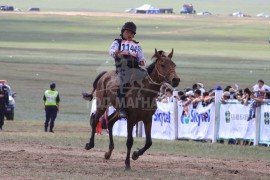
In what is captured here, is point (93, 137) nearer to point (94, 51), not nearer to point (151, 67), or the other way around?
point (151, 67)

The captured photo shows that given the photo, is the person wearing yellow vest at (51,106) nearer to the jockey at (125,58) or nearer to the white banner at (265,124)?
the white banner at (265,124)

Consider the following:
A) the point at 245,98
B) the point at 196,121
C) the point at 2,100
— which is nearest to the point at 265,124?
the point at 245,98

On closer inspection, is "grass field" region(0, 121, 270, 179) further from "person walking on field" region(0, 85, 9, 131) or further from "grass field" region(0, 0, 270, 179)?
"person walking on field" region(0, 85, 9, 131)

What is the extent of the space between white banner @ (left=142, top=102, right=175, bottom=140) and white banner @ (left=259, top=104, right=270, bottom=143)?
3.85 meters

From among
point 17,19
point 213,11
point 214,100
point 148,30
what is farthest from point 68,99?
point 213,11

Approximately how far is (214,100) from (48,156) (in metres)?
8.18

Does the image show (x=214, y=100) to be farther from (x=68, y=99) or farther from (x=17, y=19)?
(x=17, y=19)

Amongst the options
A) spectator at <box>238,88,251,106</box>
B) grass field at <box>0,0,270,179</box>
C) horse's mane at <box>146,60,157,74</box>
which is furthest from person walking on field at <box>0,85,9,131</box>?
horse's mane at <box>146,60,157,74</box>

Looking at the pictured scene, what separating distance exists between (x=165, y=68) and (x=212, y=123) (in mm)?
→ 8857

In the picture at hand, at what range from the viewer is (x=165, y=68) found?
16188 mm

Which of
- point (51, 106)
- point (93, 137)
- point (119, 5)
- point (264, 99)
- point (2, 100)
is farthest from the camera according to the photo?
point (119, 5)

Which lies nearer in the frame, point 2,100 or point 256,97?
point 256,97

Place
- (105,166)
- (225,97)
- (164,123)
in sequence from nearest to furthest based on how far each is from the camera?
(105,166) → (225,97) → (164,123)

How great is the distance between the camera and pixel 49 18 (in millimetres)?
129250
